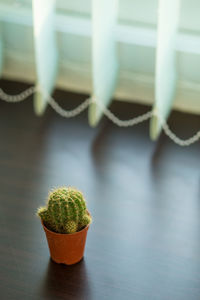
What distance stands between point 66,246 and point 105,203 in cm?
48

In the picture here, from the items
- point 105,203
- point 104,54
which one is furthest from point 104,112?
point 105,203

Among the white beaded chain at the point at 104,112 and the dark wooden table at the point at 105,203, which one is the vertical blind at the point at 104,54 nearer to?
the white beaded chain at the point at 104,112

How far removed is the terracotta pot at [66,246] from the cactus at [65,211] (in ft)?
0.08

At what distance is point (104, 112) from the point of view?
403 centimetres

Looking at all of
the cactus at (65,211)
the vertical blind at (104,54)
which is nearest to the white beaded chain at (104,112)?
the vertical blind at (104,54)

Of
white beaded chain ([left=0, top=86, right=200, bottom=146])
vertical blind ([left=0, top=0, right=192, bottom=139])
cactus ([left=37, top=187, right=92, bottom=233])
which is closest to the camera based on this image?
cactus ([left=37, top=187, right=92, bottom=233])

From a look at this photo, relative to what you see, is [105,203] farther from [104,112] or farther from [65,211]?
[104,112]

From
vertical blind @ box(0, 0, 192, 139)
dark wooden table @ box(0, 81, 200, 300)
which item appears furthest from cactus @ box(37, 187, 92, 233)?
vertical blind @ box(0, 0, 192, 139)

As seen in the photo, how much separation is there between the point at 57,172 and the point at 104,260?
0.73m

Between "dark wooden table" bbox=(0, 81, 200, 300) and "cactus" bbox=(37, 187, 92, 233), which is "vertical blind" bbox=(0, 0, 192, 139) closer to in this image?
"dark wooden table" bbox=(0, 81, 200, 300)

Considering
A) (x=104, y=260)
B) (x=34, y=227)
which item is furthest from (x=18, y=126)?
(x=104, y=260)

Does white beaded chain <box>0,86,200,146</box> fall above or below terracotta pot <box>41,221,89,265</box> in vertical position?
below

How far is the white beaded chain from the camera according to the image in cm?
379

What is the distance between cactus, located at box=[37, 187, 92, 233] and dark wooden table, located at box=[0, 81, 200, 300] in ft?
0.74
